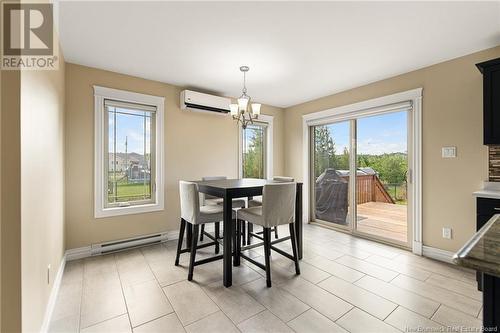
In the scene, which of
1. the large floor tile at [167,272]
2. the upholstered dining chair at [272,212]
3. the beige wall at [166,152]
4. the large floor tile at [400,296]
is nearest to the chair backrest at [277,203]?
the upholstered dining chair at [272,212]

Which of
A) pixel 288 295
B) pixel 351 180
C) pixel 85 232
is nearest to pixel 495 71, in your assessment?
pixel 351 180

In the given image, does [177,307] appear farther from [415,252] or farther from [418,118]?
[418,118]

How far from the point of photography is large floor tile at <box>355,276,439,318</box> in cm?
187

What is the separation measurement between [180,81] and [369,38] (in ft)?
8.32

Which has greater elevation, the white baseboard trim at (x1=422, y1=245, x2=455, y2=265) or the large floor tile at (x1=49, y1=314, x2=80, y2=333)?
the white baseboard trim at (x1=422, y1=245, x2=455, y2=265)

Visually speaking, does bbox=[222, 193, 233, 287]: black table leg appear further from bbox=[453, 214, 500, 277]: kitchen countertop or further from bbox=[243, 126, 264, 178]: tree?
bbox=[243, 126, 264, 178]: tree

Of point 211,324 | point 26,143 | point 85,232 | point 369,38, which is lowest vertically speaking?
point 211,324

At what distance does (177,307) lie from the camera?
191 cm

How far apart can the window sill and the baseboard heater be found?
1.20 ft

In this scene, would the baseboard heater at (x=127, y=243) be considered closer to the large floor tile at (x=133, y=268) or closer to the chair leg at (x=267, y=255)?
the large floor tile at (x=133, y=268)

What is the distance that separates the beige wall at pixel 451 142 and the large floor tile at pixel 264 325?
2408mm

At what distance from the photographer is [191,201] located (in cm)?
243

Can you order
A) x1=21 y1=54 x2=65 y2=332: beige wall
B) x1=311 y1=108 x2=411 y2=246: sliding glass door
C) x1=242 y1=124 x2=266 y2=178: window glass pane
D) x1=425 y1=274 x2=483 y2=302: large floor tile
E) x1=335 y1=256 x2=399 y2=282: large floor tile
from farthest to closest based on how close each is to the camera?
x1=242 y1=124 x2=266 y2=178: window glass pane, x1=311 y1=108 x2=411 y2=246: sliding glass door, x1=335 y1=256 x2=399 y2=282: large floor tile, x1=425 y1=274 x2=483 y2=302: large floor tile, x1=21 y1=54 x2=65 y2=332: beige wall

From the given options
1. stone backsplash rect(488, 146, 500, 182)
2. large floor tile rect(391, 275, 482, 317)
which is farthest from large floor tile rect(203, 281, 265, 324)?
stone backsplash rect(488, 146, 500, 182)
